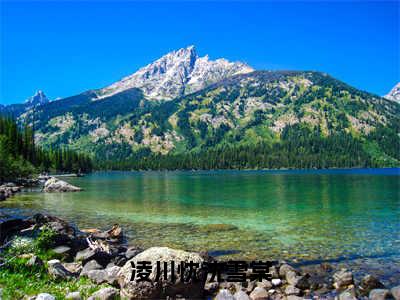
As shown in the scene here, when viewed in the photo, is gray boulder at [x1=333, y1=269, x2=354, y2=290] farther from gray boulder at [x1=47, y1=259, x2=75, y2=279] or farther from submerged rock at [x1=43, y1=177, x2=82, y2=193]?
submerged rock at [x1=43, y1=177, x2=82, y2=193]

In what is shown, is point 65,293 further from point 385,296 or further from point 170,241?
point 170,241

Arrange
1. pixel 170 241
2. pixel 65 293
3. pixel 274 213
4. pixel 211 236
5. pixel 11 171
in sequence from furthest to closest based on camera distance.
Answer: pixel 11 171
pixel 274 213
pixel 211 236
pixel 170 241
pixel 65 293

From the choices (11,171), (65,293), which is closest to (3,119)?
(11,171)

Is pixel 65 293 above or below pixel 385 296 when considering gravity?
above

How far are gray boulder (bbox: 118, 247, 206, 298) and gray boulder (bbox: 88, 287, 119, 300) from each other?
0.66m

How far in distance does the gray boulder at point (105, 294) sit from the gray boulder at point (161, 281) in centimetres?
66

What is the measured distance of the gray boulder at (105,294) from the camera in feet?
40.9

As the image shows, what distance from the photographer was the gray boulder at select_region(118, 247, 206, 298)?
13945mm

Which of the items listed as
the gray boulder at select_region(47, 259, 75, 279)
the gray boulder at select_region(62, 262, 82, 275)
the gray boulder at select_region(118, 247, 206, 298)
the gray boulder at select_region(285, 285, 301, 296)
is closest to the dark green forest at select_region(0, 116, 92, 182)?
the gray boulder at select_region(62, 262, 82, 275)

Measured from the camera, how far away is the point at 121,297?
13438 mm

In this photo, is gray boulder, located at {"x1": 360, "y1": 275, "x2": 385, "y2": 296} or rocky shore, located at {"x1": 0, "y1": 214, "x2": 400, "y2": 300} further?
gray boulder, located at {"x1": 360, "y1": 275, "x2": 385, "y2": 296}

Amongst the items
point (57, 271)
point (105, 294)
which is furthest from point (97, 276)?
point (105, 294)

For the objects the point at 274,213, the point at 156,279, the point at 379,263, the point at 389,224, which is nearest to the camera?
the point at 156,279

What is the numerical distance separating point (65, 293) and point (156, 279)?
358 centimetres
